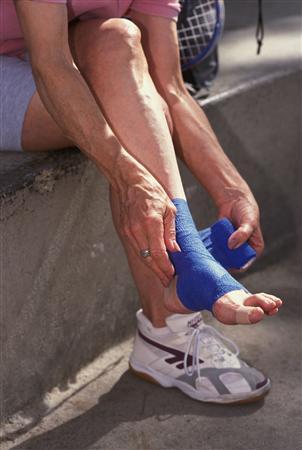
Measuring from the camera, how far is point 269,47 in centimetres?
328

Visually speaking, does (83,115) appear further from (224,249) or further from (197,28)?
(197,28)

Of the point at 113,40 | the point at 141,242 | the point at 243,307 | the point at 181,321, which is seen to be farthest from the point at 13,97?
the point at 243,307

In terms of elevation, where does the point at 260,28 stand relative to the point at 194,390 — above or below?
above

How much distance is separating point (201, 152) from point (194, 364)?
45 cm

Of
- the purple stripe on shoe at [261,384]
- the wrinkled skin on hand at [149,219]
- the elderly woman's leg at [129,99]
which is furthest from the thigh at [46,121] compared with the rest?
the purple stripe on shoe at [261,384]

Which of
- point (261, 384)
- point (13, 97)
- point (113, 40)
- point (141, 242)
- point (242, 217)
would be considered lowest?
point (261, 384)

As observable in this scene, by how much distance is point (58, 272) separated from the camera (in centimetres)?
227

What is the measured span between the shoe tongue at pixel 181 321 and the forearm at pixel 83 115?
1.30 ft

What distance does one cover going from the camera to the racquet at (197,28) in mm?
2676

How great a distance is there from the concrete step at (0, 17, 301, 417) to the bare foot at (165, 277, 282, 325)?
0.46 m

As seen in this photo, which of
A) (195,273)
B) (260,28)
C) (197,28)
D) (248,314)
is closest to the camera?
(248,314)

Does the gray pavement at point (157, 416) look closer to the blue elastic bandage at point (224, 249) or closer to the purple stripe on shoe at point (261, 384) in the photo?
the purple stripe on shoe at point (261, 384)

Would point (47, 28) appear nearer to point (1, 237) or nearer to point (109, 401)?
point (1, 237)

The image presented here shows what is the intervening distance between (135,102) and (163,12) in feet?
1.12
